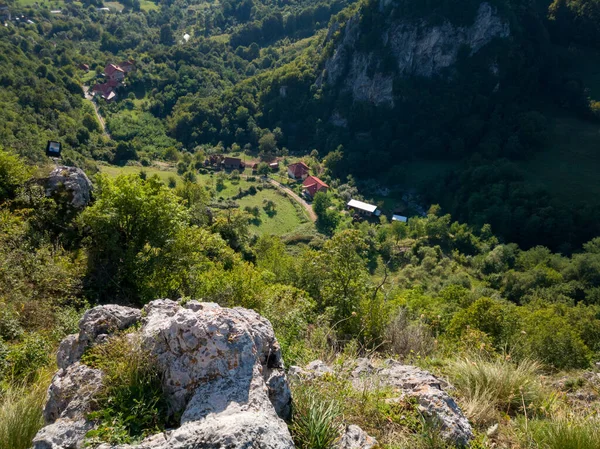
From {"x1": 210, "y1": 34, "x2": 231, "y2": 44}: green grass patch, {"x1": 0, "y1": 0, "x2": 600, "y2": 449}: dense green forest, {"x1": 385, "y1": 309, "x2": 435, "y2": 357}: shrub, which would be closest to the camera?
{"x1": 385, "y1": 309, "x2": 435, "y2": 357}: shrub

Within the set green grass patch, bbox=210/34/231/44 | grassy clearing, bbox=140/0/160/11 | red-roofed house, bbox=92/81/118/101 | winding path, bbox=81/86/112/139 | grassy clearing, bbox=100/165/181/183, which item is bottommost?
grassy clearing, bbox=100/165/181/183

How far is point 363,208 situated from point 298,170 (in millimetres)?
16534

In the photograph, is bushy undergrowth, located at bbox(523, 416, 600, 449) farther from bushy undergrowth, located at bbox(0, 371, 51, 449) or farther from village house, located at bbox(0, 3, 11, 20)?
village house, located at bbox(0, 3, 11, 20)

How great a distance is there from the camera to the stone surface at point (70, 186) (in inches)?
607

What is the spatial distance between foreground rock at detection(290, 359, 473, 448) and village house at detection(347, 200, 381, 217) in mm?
59845

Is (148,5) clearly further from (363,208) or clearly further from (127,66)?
(363,208)

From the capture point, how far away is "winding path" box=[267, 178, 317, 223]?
214 feet

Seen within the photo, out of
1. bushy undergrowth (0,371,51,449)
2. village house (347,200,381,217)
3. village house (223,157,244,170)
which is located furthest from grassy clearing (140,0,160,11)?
bushy undergrowth (0,371,51,449)

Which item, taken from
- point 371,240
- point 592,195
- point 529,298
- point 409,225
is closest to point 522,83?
point 592,195

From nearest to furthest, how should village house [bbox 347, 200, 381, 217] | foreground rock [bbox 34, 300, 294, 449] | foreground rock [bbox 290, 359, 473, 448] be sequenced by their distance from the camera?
foreground rock [bbox 34, 300, 294, 449] < foreground rock [bbox 290, 359, 473, 448] < village house [bbox 347, 200, 381, 217]

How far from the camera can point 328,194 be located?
7050cm

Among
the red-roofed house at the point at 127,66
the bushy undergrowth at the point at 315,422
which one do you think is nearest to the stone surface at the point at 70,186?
the bushy undergrowth at the point at 315,422

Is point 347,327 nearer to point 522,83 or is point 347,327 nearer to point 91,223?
point 91,223

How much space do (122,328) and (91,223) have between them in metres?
8.43
